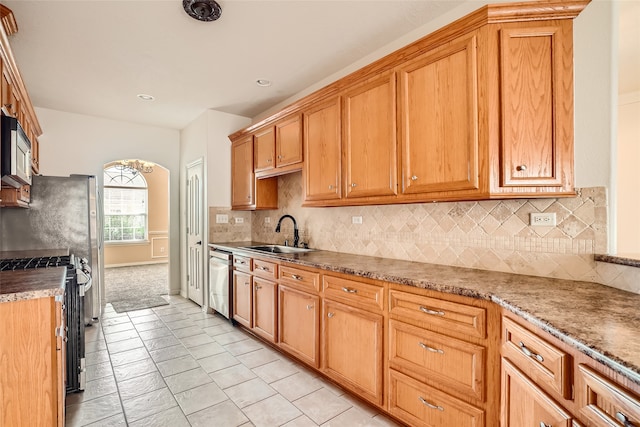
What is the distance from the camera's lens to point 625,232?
1959 millimetres

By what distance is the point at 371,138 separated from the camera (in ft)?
7.79

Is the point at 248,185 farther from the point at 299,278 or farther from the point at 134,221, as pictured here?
the point at 134,221

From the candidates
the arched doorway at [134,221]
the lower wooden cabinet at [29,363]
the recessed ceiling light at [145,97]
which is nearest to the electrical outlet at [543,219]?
the lower wooden cabinet at [29,363]

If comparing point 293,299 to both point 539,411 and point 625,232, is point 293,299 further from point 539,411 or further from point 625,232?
point 625,232

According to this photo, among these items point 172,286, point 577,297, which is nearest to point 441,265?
point 577,297

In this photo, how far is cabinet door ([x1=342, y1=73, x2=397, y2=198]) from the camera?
7.28ft

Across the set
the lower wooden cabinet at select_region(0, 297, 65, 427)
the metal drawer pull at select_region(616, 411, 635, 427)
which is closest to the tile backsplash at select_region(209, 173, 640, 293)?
the metal drawer pull at select_region(616, 411, 635, 427)

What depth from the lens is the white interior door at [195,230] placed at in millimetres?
4391

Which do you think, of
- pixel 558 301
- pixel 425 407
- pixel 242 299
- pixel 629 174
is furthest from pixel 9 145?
pixel 629 174

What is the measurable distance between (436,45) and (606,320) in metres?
1.67

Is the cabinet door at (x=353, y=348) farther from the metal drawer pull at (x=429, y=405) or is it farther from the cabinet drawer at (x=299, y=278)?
the metal drawer pull at (x=429, y=405)

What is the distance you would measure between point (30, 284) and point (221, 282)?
2339mm

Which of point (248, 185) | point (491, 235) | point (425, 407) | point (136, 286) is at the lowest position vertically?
point (136, 286)

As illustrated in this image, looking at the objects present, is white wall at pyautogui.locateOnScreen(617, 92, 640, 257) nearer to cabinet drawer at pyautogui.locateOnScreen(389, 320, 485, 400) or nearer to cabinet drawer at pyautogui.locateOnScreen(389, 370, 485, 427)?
cabinet drawer at pyautogui.locateOnScreen(389, 320, 485, 400)
